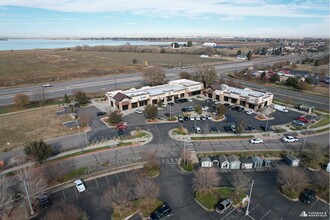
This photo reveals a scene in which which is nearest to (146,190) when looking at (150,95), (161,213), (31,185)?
(161,213)

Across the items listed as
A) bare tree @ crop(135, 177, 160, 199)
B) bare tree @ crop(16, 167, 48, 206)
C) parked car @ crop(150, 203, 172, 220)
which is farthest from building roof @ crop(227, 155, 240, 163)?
→ bare tree @ crop(16, 167, 48, 206)

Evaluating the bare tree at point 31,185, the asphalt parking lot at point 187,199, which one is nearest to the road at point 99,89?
the asphalt parking lot at point 187,199

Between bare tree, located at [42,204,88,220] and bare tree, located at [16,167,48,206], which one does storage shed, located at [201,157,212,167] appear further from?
bare tree, located at [16,167,48,206]

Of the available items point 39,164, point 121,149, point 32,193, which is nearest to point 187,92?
point 121,149

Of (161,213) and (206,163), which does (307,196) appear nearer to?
(206,163)

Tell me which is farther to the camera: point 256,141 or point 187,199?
point 256,141

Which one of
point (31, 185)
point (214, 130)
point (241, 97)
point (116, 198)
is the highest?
point (241, 97)

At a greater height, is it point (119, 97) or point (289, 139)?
point (119, 97)

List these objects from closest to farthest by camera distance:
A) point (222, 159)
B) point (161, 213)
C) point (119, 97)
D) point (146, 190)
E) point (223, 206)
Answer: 1. point (161, 213)
2. point (223, 206)
3. point (146, 190)
4. point (222, 159)
5. point (119, 97)
